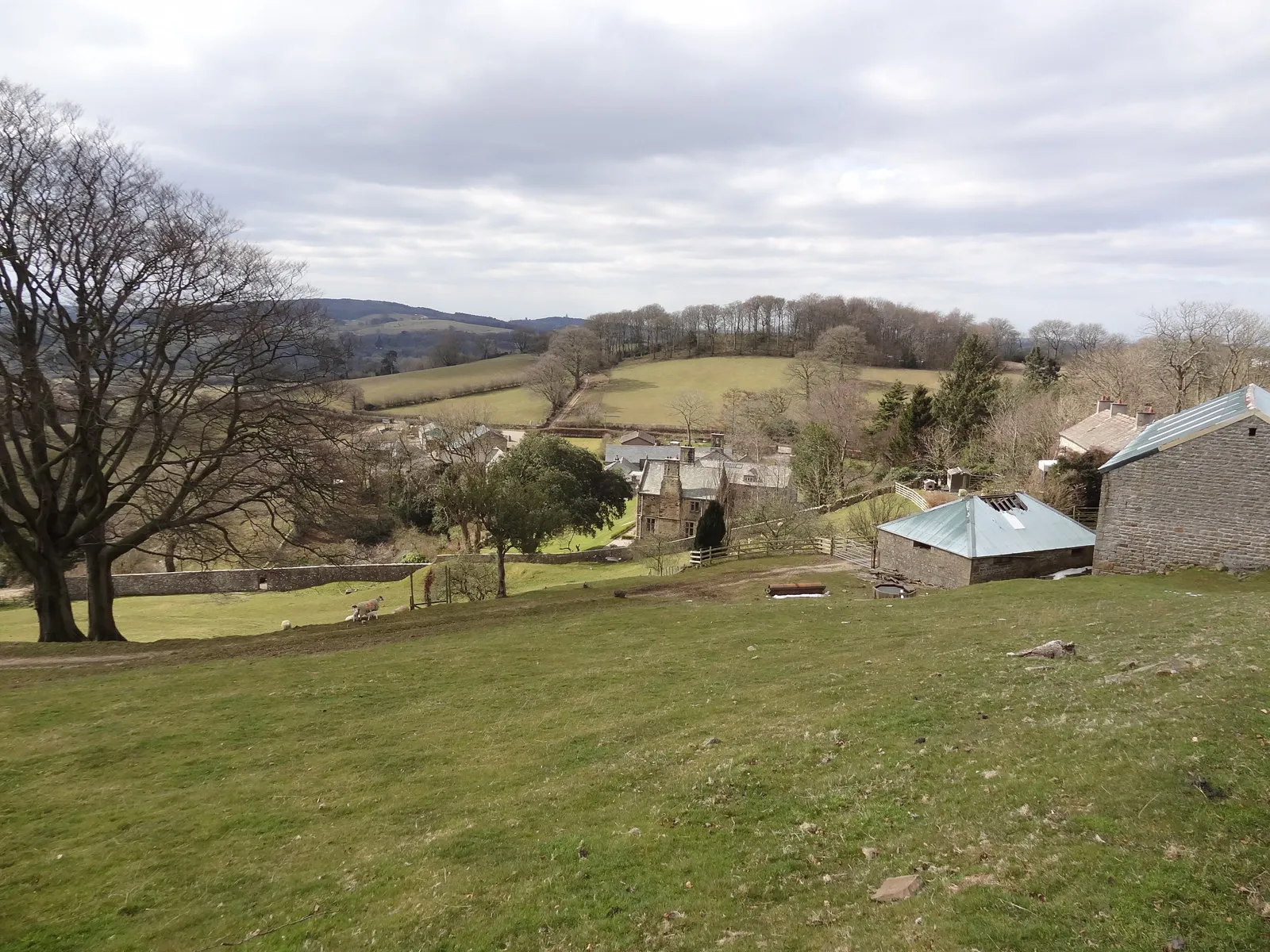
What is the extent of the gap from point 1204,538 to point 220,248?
34746 millimetres

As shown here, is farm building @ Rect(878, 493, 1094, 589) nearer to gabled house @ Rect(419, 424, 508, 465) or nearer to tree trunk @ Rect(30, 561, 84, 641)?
tree trunk @ Rect(30, 561, 84, 641)

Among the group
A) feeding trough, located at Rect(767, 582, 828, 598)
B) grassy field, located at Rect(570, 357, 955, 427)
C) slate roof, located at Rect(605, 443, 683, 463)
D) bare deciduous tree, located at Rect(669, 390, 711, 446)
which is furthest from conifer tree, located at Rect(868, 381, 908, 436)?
feeding trough, located at Rect(767, 582, 828, 598)

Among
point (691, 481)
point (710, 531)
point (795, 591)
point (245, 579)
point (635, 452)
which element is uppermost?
point (635, 452)

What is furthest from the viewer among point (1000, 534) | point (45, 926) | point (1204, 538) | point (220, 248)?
point (1000, 534)

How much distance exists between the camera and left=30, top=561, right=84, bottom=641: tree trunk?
74.0 ft

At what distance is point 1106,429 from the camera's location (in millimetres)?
52375

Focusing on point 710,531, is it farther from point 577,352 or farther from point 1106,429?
point 577,352

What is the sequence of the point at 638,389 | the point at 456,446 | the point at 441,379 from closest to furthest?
the point at 456,446, the point at 638,389, the point at 441,379

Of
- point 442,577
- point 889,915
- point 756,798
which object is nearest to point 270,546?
point 442,577

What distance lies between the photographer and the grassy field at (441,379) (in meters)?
115

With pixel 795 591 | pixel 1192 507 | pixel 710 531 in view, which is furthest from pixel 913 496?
pixel 795 591

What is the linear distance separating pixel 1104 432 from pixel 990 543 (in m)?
29.7

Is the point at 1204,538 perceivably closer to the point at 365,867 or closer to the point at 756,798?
the point at 756,798

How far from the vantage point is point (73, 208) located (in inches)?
786
